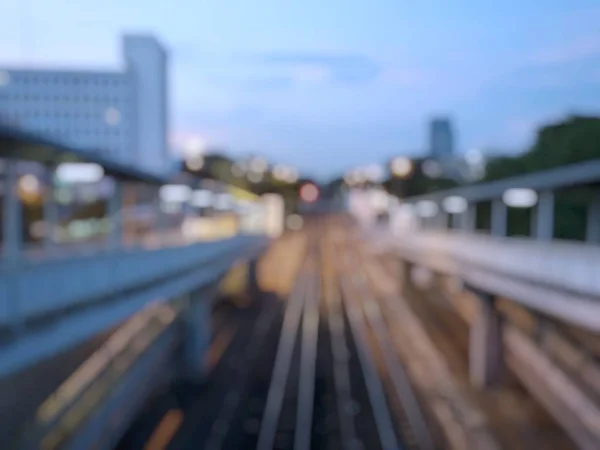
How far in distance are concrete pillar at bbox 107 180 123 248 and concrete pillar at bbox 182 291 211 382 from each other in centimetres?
470

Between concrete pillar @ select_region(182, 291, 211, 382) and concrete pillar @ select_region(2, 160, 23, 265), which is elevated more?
concrete pillar @ select_region(2, 160, 23, 265)

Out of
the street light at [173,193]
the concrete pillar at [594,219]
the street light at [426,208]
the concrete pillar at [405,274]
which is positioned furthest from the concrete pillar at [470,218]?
the street light at [173,193]

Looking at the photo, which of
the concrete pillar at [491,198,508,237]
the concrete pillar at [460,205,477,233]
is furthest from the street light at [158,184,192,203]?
the concrete pillar at [460,205,477,233]

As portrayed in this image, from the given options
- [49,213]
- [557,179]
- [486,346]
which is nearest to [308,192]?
[486,346]

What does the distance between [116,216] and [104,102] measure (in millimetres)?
24203

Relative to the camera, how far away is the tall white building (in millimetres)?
32062

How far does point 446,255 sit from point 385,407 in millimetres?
7325

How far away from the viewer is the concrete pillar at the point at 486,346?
1574 centimetres

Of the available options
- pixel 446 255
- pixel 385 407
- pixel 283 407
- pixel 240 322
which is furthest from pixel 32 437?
pixel 240 322

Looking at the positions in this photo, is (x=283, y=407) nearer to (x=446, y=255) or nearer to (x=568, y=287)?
(x=568, y=287)

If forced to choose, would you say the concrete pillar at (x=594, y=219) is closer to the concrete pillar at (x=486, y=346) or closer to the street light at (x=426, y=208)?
the concrete pillar at (x=486, y=346)

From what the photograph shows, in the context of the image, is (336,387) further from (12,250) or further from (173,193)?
(12,250)

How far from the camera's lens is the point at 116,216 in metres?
11.3

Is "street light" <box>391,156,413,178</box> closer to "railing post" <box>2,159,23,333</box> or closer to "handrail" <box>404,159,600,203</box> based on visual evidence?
"handrail" <box>404,159,600,203</box>
